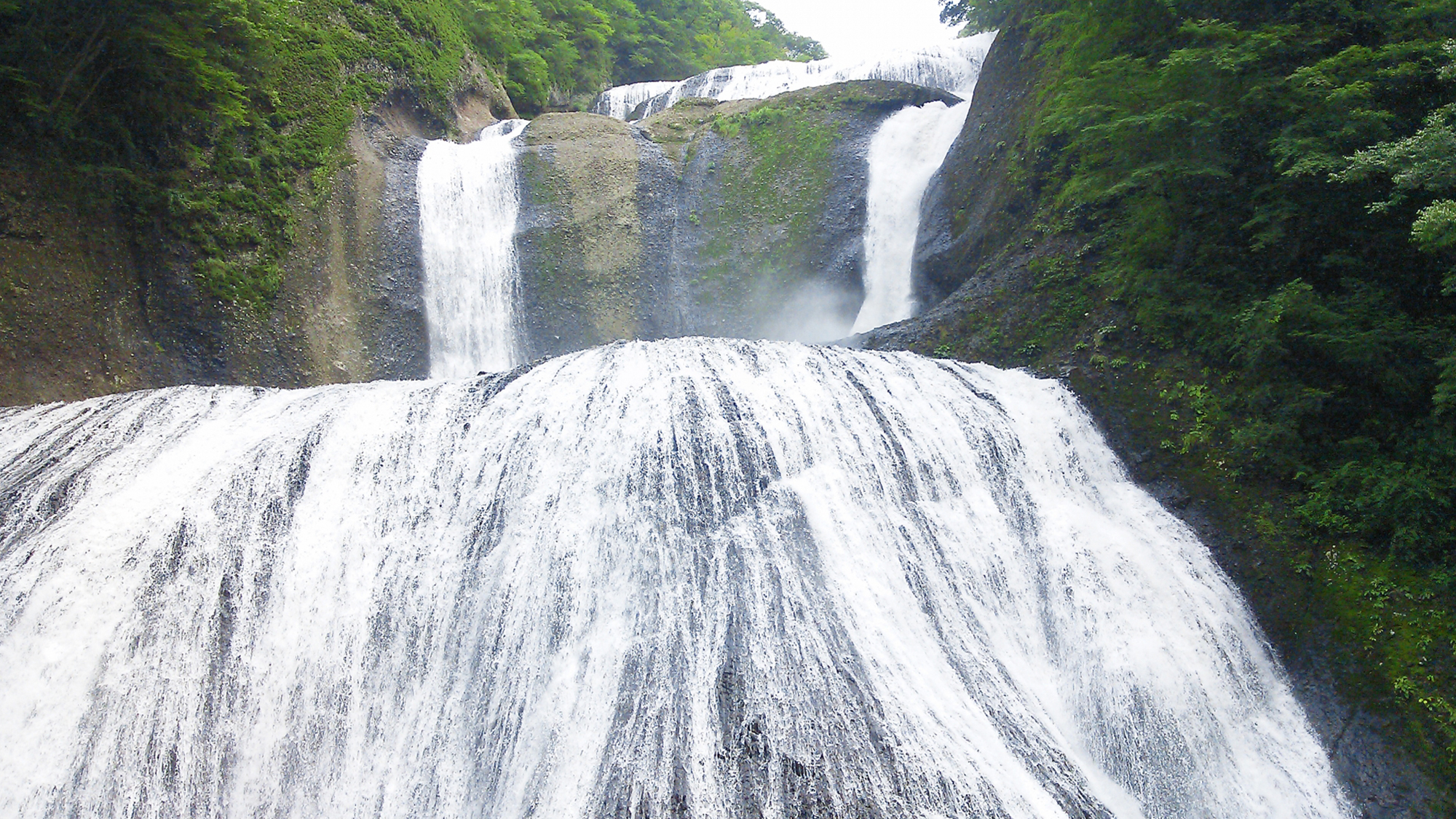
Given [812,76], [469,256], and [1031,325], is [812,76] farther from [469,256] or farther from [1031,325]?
[1031,325]

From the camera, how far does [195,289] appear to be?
9922mm

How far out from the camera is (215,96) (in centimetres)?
1027

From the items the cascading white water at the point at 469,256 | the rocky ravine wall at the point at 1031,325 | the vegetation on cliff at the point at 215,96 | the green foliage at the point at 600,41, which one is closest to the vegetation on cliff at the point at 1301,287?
the rocky ravine wall at the point at 1031,325

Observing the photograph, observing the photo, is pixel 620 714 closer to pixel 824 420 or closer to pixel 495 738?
pixel 495 738

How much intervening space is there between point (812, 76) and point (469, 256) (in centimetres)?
1159

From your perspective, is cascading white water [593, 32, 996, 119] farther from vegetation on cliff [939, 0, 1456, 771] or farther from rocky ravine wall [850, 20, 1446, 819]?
vegetation on cliff [939, 0, 1456, 771]

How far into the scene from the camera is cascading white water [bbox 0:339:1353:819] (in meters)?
4.93

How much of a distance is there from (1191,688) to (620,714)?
4.47m

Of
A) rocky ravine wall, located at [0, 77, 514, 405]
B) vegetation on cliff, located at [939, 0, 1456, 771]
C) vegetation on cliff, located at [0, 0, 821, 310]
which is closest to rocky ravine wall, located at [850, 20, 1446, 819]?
vegetation on cliff, located at [939, 0, 1456, 771]

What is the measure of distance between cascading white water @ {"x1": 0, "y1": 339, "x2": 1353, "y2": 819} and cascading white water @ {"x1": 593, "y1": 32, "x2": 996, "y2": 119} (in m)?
13.6

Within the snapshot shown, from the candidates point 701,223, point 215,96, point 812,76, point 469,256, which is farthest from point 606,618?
point 812,76

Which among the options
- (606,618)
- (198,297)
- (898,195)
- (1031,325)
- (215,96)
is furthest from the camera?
(898,195)

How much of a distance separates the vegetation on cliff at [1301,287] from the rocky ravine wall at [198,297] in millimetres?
9464

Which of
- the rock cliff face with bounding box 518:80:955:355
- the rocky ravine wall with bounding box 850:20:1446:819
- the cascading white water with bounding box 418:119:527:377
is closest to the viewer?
the rocky ravine wall with bounding box 850:20:1446:819
